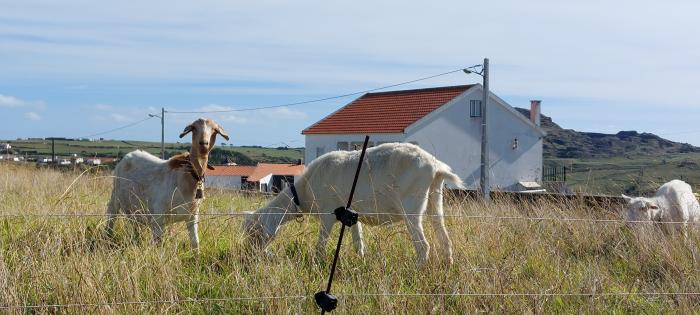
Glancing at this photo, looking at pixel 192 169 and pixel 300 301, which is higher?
pixel 192 169

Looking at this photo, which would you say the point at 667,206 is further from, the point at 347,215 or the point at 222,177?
the point at 222,177

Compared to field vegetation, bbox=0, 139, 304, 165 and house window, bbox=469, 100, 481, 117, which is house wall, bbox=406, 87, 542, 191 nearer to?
house window, bbox=469, 100, 481, 117

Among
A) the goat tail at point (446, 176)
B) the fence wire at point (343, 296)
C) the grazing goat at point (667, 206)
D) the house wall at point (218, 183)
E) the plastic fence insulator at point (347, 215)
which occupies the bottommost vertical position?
the fence wire at point (343, 296)

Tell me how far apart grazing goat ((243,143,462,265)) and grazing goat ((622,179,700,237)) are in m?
3.25

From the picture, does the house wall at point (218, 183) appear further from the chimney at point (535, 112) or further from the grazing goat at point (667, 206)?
the chimney at point (535, 112)

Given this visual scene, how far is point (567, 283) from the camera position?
257 inches

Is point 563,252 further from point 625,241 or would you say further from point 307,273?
point 307,273

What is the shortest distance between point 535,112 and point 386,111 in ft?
33.1

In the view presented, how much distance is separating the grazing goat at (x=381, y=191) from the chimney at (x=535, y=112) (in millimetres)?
40893

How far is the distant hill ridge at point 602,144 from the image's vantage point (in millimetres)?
67125

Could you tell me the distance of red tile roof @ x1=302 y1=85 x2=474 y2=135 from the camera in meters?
42.9

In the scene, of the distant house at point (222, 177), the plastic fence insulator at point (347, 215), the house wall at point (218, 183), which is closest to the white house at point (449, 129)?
the distant house at point (222, 177)

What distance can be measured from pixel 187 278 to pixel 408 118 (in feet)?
119

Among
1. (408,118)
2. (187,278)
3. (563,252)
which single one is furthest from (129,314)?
(408,118)
